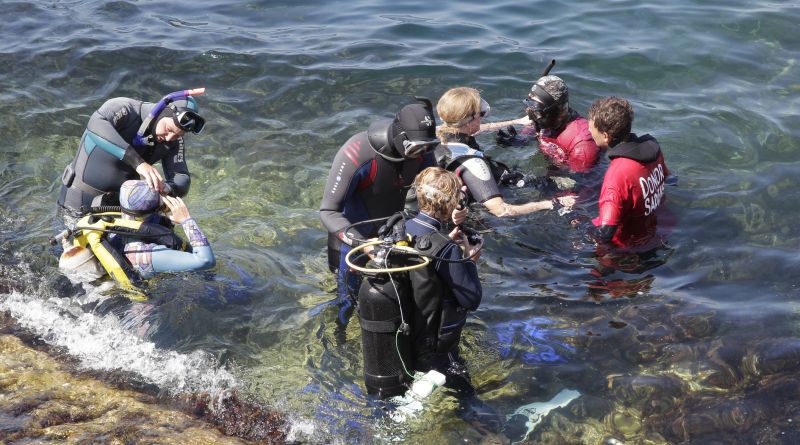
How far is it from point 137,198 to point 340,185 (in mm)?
1411

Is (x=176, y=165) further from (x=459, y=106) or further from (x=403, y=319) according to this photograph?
(x=403, y=319)

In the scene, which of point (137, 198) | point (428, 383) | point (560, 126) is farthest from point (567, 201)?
point (137, 198)

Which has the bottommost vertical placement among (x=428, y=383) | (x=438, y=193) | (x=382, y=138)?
(x=428, y=383)

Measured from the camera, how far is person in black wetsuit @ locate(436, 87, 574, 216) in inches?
217

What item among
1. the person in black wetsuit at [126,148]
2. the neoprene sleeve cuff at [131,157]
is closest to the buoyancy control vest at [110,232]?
the person in black wetsuit at [126,148]

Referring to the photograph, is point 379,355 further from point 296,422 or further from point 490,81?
point 490,81

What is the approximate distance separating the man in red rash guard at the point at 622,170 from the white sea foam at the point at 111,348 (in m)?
2.99

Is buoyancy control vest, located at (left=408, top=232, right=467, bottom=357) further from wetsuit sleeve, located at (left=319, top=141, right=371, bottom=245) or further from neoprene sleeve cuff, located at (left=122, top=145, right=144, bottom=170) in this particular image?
neoprene sleeve cuff, located at (left=122, top=145, right=144, bottom=170)

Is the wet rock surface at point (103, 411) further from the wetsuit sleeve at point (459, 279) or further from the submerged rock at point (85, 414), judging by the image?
the wetsuit sleeve at point (459, 279)

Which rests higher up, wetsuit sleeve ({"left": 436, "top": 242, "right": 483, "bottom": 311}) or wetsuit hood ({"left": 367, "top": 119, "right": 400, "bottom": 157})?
wetsuit hood ({"left": 367, "top": 119, "right": 400, "bottom": 157})

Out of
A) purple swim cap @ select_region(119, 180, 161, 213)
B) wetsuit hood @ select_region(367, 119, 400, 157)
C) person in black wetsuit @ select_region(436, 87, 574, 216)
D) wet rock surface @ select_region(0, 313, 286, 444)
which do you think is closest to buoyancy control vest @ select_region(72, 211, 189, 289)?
purple swim cap @ select_region(119, 180, 161, 213)

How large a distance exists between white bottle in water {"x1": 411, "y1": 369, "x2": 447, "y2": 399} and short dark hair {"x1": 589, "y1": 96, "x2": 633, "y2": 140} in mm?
2482

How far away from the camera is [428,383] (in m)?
4.15

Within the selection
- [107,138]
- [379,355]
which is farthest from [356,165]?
[107,138]
